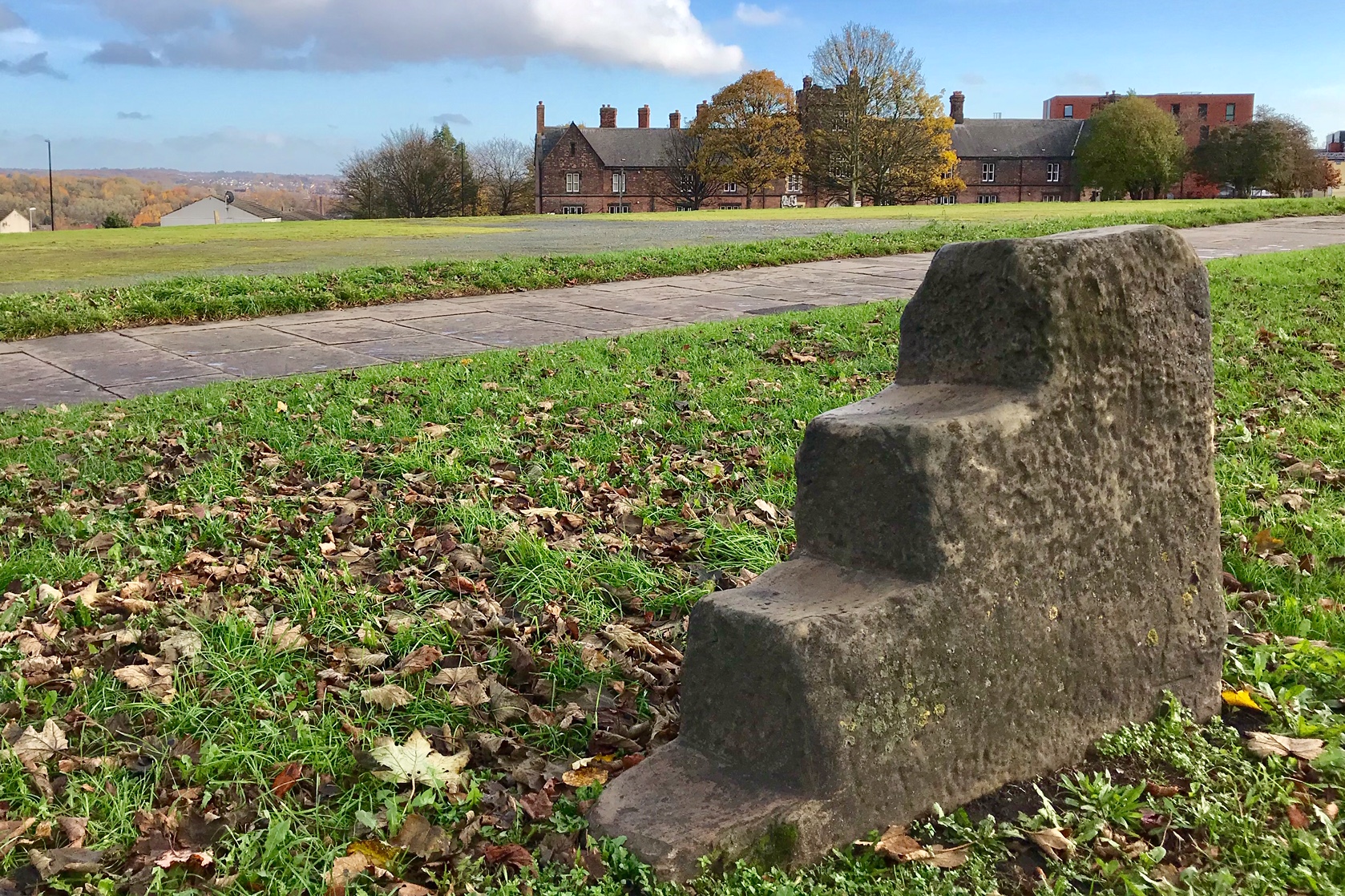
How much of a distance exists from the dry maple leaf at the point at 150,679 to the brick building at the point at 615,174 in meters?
75.5

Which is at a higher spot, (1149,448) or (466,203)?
(466,203)

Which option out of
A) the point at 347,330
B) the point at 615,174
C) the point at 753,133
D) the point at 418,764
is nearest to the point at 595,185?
the point at 615,174

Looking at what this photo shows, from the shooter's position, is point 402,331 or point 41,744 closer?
point 41,744

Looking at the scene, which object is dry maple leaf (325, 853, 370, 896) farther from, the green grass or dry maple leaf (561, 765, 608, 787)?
the green grass

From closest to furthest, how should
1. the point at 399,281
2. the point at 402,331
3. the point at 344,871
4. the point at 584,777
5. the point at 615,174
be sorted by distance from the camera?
the point at 344,871
the point at 584,777
the point at 402,331
the point at 399,281
the point at 615,174

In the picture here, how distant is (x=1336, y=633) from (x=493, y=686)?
2831mm

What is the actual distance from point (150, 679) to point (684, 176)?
7560cm

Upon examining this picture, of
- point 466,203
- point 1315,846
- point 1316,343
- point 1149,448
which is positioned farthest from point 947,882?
point 466,203

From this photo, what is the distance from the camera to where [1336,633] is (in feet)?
11.2

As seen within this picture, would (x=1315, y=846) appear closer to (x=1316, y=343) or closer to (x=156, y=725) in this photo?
(x=156, y=725)

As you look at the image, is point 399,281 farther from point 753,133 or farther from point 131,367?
point 753,133

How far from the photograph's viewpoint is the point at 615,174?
3073 inches

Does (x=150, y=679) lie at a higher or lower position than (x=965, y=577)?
lower

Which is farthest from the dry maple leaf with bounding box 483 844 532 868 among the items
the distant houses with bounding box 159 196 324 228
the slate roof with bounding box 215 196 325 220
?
the distant houses with bounding box 159 196 324 228
